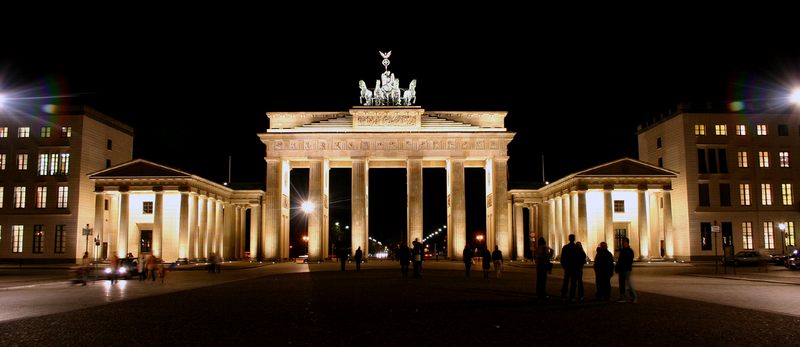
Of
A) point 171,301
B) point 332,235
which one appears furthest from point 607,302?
point 332,235

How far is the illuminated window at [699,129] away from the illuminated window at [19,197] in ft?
211

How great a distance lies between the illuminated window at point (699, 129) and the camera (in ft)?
222

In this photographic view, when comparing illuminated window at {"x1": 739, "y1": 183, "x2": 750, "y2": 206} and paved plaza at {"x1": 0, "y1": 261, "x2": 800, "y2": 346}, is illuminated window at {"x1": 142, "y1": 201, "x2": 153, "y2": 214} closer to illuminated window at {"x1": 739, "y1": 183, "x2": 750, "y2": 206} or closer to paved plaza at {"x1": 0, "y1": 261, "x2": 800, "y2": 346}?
paved plaza at {"x1": 0, "y1": 261, "x2": 800, "y2": 346}

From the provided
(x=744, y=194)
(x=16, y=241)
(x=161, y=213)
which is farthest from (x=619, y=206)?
(x=16, y=241)

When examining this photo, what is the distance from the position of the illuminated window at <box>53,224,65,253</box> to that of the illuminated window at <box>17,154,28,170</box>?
688 cm

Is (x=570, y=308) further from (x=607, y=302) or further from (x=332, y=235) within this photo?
(x=332, y=235)

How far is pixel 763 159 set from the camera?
6775cm

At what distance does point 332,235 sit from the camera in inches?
5212

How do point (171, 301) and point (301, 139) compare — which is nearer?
point (171, 301)

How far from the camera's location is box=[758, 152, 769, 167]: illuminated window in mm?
67625

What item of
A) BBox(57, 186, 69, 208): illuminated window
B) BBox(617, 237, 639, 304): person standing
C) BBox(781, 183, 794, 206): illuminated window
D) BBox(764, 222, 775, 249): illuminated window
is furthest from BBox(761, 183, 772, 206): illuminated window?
BBox(57, 186, 69, 208): illuminated window

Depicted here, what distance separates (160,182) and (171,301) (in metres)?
46.2

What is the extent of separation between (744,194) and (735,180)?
155 cm

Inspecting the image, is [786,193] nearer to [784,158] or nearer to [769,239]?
[784,158]
